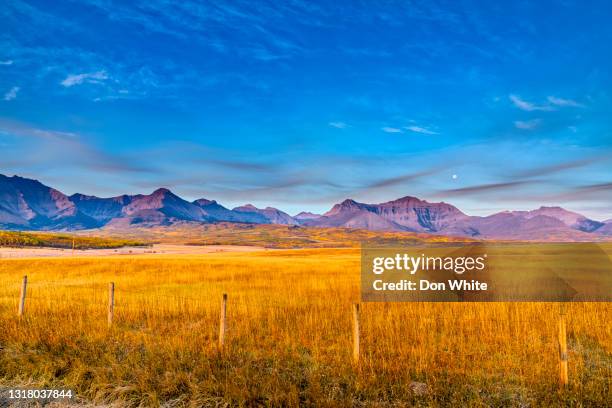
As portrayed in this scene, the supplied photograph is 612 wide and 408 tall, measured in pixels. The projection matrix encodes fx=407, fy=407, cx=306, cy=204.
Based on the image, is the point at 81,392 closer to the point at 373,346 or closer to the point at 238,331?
the point at 238,331

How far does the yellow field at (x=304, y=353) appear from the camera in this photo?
9.80 meters

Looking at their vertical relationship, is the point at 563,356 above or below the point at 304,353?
above

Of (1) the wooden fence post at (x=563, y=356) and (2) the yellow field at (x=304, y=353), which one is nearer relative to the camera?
(2) the yellow field at (x=304, y=353)

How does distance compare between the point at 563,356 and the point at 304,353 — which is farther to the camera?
the point at 304,353

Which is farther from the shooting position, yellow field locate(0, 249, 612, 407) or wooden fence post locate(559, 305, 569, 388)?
wooden fence post locate(559, 305, 569, 388)

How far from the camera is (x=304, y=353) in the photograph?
13547 mm

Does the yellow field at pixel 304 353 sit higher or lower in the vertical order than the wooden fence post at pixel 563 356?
lower

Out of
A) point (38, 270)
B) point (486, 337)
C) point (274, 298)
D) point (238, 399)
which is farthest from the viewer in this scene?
point (38, 270)

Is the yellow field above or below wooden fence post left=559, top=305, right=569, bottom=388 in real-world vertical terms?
below

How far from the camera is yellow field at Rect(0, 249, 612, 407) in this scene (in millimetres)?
9797

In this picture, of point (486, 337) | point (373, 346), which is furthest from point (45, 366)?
point (486, 337)

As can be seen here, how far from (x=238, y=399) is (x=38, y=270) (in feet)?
152

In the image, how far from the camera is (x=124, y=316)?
19625 millimetres

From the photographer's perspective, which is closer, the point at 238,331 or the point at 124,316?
the point at 238,331
